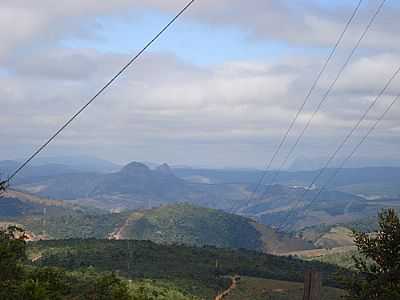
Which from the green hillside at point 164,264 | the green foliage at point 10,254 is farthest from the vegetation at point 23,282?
the green hillside at point 164,264

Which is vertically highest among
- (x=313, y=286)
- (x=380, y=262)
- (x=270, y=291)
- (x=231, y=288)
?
(x=313, y=286)

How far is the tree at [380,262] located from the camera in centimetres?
3111

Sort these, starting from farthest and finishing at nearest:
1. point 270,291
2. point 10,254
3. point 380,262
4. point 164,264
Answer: point 164,264
point 270,291
point 10,254
point 380,262

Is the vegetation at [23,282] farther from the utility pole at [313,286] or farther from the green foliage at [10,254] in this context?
the utility pole at [313,286]

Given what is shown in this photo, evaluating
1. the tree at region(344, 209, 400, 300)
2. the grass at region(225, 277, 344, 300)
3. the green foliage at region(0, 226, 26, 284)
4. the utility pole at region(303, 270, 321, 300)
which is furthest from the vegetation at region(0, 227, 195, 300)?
the grass at region(225, 277, 344, 300)

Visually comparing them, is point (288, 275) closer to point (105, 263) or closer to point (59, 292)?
point (105, 263)

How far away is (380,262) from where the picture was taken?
107 ft

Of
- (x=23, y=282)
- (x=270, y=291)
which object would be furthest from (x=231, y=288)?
(x=23, y=282)

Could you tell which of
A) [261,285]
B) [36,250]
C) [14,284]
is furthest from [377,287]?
[36,250]

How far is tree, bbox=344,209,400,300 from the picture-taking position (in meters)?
31.1

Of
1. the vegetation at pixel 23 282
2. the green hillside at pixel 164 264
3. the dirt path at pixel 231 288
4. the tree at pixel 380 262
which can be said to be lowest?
the dirt path at pixel 231 288

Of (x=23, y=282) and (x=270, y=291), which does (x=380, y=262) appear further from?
(x=270, y=291)

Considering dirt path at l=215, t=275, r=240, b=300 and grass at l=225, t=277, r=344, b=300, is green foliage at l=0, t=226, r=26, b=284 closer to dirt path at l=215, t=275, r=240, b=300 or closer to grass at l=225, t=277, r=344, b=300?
grass at l=225, t=277, r=344, b=300

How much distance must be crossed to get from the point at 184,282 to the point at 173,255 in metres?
52.9
